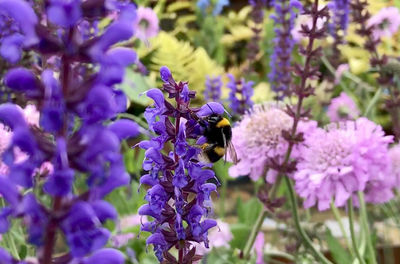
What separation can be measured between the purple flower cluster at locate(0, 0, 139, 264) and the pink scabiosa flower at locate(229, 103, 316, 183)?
2.06 ft

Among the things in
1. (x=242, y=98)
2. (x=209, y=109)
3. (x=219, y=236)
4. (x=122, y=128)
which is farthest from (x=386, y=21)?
(x=122, y=128)

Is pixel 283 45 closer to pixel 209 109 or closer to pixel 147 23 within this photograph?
pixel 147 23

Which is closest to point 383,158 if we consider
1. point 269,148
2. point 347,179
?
point 347,179

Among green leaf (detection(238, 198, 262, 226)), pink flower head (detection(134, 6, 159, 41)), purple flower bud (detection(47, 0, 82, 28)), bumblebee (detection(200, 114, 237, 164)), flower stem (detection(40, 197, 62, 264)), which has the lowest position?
green leaf (detection(238, 198, 262, 226))

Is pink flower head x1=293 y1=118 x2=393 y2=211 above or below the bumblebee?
below

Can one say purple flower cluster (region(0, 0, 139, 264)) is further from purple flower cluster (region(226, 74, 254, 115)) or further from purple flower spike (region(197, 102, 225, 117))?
purple flower cluster (region(226, 74, 254, 115))

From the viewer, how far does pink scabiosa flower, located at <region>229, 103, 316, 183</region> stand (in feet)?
3.17

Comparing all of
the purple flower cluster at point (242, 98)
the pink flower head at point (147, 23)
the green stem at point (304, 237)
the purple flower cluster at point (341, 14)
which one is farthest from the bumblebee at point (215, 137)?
the pink flower head at point (147, 23)

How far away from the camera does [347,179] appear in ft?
3.05

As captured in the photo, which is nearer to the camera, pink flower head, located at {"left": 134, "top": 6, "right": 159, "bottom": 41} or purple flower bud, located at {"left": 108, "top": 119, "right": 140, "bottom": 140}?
purple flower bud, located at {"left": 108, "top": 119, "right": 140, "bottom": 140}

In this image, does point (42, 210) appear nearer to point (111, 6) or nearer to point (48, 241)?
point (48, 241)

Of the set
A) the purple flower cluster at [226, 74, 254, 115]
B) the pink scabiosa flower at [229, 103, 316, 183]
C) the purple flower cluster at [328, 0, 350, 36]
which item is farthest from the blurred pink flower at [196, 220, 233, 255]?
the purple flower cluster at [328, 0, 350, 36]

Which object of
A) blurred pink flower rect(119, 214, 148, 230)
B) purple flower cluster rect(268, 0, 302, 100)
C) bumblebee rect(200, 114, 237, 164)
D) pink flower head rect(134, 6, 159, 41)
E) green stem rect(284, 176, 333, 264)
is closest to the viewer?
bumblebee rect(200, 114, 237, 164)

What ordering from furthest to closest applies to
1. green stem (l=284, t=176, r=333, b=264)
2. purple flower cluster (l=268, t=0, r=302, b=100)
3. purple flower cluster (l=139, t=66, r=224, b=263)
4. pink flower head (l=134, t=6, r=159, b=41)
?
pink flower head (l=134, t=6, r=159, b=41)
purple flower cluster (l=268, t=0, r=302, b=100)
green stem (l=284, t=176, r=333, b=264)
purple flower cluster (l=139, t=66, r=224, b=263)
